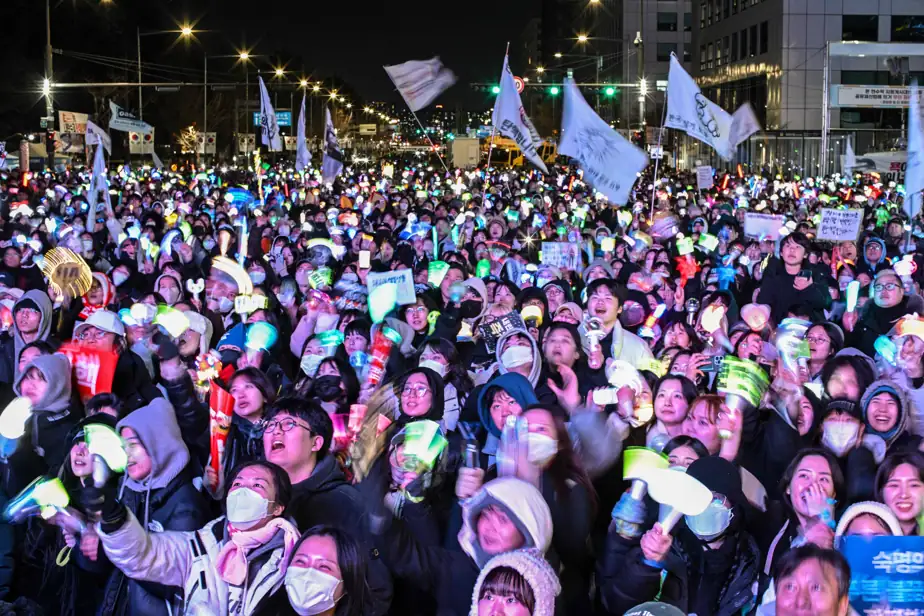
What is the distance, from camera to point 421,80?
722 inches

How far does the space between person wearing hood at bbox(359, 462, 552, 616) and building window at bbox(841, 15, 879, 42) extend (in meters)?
55.0

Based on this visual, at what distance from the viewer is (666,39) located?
8719 cm

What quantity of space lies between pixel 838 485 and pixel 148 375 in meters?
4.52

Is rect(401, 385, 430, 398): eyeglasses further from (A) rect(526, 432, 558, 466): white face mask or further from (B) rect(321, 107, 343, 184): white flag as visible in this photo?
(B) rect(321, 107, 343, 184): white flag

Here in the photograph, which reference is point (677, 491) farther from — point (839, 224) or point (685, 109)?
point (685, 109)

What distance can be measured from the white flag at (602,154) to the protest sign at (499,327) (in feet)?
21.1

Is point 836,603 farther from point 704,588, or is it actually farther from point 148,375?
point 148,375

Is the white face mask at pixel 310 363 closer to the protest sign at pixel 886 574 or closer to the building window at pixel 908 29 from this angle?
the protest sign at pixel 886 574

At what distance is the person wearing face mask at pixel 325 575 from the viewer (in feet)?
12.7

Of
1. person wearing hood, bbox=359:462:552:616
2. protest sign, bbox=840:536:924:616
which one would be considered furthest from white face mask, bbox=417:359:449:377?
protest sign, bbox=840:536:924:616

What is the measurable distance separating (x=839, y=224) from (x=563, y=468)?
32.5 feet

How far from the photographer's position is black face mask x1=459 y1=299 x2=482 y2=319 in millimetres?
9422

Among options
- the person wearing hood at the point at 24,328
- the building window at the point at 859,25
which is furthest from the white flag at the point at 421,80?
the building window at the point at 859,25

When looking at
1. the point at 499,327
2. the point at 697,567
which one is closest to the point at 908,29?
the point at 499,327
